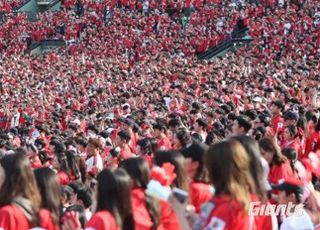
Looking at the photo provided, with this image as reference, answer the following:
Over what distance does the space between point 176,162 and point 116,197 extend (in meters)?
0.76

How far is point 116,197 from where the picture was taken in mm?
4145

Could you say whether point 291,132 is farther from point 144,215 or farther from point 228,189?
point 228,189

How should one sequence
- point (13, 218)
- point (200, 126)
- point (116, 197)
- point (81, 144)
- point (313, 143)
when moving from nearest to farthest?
point (116, 197) < point (13, 218) < point (313, 143) < point (81, 144) < point (200, 126)

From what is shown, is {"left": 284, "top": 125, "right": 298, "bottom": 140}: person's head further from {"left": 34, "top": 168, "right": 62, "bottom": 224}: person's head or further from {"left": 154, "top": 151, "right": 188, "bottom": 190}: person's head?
{"left": 34, "top": 168, "right": 62, "bottom": 224}: person's head

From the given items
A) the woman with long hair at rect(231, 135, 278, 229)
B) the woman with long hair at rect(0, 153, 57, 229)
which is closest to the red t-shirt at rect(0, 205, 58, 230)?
the woman with long hair at rect(0, 153, 57, 229)

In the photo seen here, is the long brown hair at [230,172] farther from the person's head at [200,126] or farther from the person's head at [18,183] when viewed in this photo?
the person's head at [200,126]

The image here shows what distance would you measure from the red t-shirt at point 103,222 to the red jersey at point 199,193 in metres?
0.83

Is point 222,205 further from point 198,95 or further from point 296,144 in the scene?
point 198,95

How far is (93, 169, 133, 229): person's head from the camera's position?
412 centimetres

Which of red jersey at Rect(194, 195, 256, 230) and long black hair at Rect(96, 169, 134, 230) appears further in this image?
long black hair at Rect(96, 169, 134, 230)

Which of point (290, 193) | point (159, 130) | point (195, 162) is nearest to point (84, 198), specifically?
point (195, 162)

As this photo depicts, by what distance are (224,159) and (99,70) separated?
2240 cm

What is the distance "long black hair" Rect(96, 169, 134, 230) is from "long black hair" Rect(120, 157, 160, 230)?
0.72ft

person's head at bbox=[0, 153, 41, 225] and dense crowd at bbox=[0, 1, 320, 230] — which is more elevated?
person's head at bbox=[0, 153, 41, 225]
